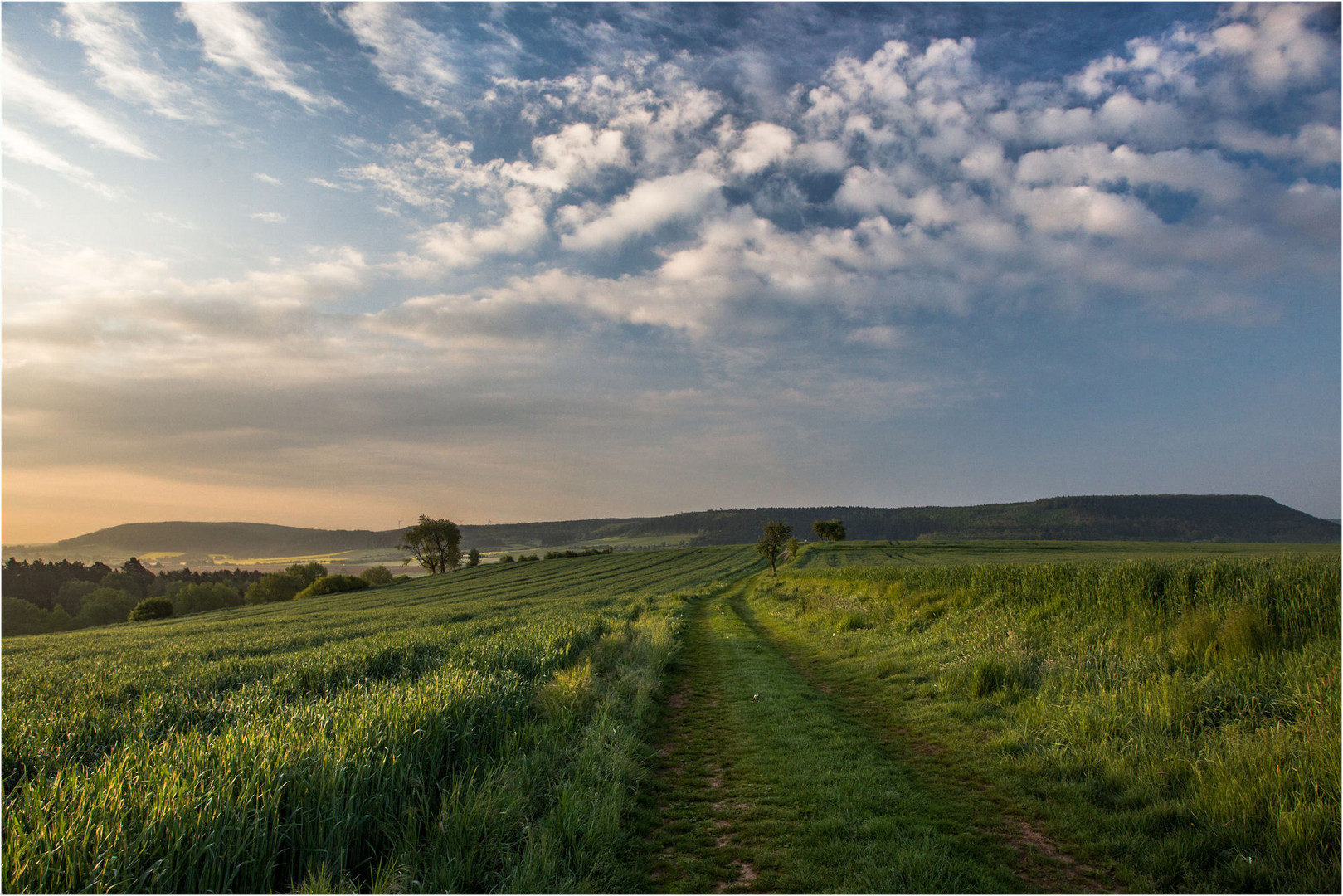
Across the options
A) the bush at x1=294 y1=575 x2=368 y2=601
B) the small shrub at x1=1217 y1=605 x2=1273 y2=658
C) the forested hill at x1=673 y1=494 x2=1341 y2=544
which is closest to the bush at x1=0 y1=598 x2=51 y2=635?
the bush at x1=294 y1=575 x2=368 y2=601

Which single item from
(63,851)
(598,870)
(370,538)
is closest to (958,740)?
(598,870)

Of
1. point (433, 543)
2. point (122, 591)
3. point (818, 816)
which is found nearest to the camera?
point (818, 816)

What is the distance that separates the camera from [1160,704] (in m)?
7.11

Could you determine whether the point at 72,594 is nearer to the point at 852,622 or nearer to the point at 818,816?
the point at 852,622

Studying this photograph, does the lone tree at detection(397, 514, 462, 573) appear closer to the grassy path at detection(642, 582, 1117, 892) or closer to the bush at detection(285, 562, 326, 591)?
the bush at detection(285, 562, 326, 591)

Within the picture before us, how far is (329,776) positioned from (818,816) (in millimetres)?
4754

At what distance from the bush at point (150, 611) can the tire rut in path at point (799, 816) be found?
8231 cm

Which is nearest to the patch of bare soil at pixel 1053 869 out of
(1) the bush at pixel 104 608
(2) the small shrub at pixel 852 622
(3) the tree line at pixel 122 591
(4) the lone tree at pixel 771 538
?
(2) the small shrub at pixel 852 622

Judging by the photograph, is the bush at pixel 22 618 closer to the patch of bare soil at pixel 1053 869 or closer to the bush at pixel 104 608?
the bush at pixel 104 608

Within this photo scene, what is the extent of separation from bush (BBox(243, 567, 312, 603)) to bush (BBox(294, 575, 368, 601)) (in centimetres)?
904

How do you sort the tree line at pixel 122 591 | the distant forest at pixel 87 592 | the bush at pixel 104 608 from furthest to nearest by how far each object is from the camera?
1. the bush at pixel 104 608
2. the distant forest at pixel 87 592
3. the tree line at pixel 122 591

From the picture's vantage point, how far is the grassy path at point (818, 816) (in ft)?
15.6

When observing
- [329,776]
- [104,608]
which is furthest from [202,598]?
[329,776]

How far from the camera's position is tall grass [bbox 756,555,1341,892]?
16.1 ft
